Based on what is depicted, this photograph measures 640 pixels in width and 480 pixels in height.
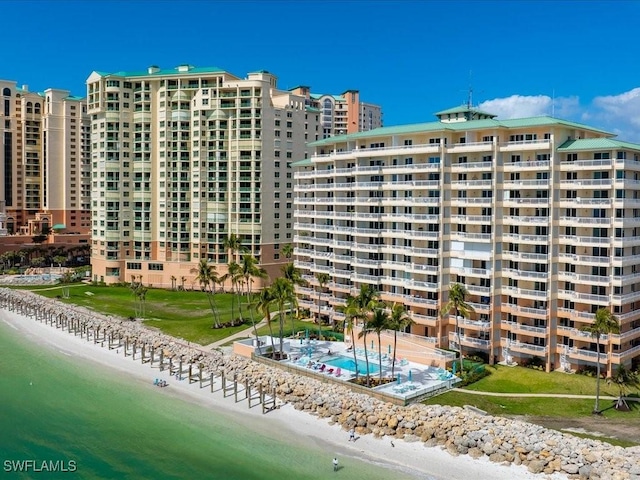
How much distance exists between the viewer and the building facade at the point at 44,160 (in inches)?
6757

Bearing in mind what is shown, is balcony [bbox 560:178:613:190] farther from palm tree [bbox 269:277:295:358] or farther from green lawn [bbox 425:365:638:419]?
palm tree [bbox 269:277:295:358]

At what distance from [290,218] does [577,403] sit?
73.3 meters

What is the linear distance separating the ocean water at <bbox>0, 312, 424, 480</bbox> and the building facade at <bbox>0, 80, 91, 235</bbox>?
375 feet

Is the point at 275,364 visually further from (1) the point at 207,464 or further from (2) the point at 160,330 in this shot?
(2) the point at 160,330

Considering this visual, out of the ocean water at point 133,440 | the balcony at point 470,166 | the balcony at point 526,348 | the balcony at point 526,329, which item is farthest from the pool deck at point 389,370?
the balcony at point 470,166

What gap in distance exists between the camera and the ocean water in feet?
152

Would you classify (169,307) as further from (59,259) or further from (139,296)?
(59,259)

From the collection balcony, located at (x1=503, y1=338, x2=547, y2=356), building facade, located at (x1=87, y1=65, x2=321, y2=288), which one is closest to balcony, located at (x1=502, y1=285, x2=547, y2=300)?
balcony, located at (x1=503, y1=338, x2=547, y2=356)

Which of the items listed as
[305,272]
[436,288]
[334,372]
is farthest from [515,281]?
[305,272]

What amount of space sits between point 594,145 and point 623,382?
75.1ft

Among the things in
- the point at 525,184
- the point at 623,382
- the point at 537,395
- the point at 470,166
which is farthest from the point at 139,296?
the point at 623,382

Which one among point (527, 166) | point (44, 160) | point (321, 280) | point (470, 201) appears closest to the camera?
point (527, 166)

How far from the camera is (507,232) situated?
66.8 m

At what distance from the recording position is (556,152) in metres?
63.4
